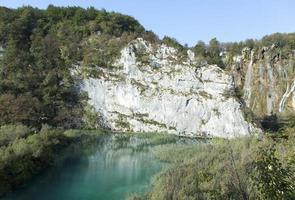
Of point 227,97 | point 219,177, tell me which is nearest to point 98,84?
point 227,97

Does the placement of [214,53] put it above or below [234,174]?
above

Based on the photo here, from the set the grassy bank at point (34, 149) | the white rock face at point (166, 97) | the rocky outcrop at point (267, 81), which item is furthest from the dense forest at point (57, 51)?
the grassy bank at point (34, 149)

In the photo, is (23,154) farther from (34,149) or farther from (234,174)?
(234,174)

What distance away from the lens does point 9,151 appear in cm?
2834

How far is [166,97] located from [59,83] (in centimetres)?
1799

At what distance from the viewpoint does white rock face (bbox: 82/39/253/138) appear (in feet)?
209

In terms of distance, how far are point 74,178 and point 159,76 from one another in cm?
4023

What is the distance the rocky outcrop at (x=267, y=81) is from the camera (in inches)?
2650

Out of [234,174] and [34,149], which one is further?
[34,149]

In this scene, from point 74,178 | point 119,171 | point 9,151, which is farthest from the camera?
point 119,171

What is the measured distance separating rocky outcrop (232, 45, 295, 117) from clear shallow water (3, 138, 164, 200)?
→ 108 ft

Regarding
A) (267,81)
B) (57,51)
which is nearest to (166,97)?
(267,81)

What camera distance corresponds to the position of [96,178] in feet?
101

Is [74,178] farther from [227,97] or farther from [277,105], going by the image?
[277,105]
